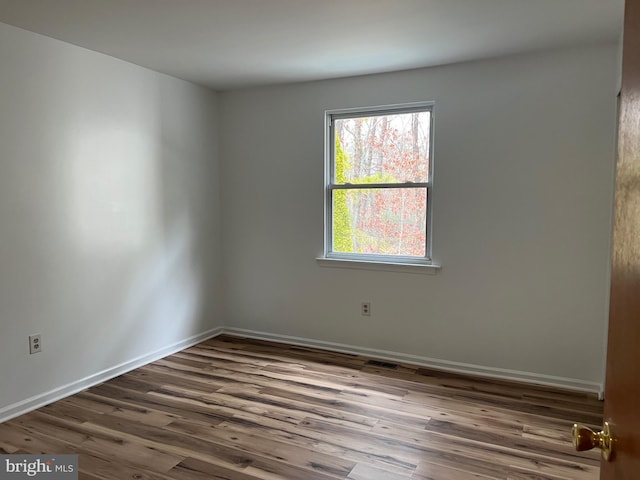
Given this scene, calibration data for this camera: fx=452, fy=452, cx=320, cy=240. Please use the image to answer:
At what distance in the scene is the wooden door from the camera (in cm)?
74

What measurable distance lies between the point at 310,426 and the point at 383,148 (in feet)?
7.50

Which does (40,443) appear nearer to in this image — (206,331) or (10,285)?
(10,285)

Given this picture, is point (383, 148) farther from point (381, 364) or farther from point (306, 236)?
point (381, 364)

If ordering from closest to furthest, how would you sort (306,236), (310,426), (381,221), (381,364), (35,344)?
(310,426), (35,344), (381,364), (381,221), (306,236)

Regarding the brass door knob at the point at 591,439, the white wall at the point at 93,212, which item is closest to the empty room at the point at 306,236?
the white wall at the point at 93,212

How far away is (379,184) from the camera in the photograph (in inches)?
151

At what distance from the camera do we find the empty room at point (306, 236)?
2.52 meters

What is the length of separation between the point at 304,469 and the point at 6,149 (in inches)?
99.5

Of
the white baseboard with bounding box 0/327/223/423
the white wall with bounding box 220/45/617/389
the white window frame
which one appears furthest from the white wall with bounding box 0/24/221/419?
the white window frame

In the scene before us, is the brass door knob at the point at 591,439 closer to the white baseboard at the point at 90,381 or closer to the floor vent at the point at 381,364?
the floor vent at the point at 381,364

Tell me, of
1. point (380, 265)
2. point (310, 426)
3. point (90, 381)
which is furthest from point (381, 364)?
point (90, 381)

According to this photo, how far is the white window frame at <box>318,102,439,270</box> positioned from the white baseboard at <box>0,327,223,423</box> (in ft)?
4.88

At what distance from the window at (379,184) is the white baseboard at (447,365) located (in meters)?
0.80

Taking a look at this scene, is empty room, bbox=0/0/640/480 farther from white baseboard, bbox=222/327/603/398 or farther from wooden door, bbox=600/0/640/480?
wooden door, bbox=600/0/640/480
